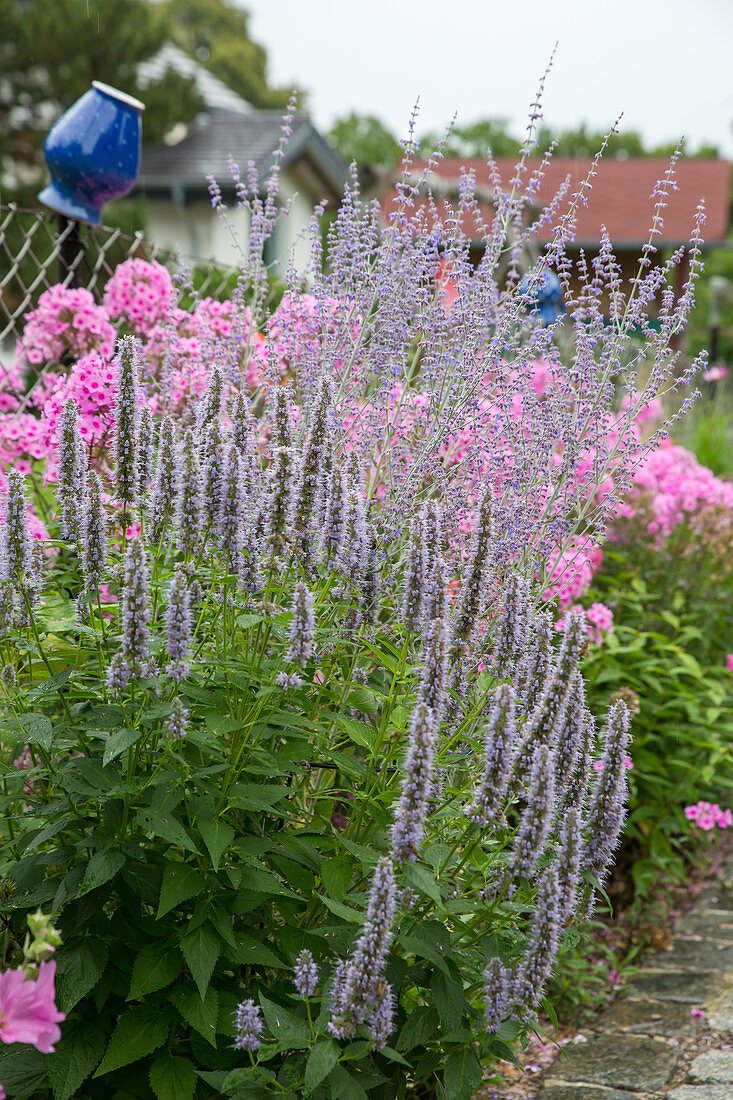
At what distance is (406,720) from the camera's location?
2.19 meters

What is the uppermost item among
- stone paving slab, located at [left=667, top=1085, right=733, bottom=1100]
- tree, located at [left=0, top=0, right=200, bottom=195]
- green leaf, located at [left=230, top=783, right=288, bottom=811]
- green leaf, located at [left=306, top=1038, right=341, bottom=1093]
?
tree, located at [left=0, top=0, right=200, bottom=195]

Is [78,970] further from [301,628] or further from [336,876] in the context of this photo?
[301,628]

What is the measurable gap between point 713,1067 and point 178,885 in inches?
76.9

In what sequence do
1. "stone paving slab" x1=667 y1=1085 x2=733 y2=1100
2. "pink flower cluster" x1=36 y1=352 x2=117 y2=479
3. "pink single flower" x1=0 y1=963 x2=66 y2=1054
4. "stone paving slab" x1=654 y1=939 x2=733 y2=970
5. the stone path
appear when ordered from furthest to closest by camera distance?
"stone paving slab" x1=654 y1=939 x2=733 y2=970 < "pink flower cluster" x1=36 y1=352 x2=117 y2=479 < the stone path < "stone paving slab" x1=667 y1=1085 x2=733 y2=1100 < "pink single flower" x1=0 y1=963 x2=66 y2=1054

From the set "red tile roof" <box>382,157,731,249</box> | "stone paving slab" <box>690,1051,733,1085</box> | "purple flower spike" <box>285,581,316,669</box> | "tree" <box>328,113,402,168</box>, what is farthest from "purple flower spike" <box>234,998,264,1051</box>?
"tree" <box>328,113,402,168</box>

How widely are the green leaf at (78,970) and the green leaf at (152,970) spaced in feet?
0.23

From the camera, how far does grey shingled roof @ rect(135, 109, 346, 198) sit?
19.1m

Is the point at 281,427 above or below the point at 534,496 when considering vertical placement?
above

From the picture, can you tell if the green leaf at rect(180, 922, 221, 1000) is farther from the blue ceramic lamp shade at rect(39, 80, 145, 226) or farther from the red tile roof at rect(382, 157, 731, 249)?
the red tile roof at rect(382, 157, 731, 249)

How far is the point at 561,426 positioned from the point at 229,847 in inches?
58.5

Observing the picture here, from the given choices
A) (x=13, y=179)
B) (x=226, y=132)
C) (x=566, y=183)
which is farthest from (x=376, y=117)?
(x=566, y=183)

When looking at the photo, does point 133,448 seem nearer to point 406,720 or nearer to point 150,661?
point 150,661

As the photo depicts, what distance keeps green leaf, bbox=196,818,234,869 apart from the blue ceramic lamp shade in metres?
3.40

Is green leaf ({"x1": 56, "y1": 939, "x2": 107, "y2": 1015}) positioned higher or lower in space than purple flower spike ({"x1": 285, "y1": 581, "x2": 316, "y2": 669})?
lower
